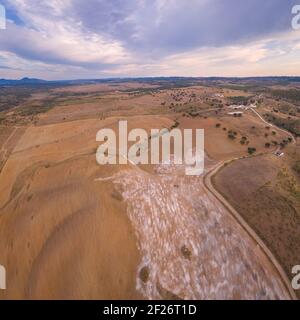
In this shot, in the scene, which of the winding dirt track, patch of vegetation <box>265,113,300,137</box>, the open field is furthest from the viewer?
patch of vegetation <box>265,113,300,137</box>

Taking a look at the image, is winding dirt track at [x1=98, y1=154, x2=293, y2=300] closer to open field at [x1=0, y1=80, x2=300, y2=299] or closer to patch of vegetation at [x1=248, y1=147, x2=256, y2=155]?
open field at [x1=0, y1=80, x2=300, y2=299]

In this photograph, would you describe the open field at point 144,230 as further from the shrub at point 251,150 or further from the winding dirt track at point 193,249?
the shrub at point 251,150

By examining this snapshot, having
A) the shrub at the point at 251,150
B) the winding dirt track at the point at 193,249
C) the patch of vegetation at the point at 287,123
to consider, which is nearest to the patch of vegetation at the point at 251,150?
the shrub at the point at 251,150

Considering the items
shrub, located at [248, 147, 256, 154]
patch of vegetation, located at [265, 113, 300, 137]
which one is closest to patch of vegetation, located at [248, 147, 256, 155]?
shrub, located at [248, 147, 256, 154]

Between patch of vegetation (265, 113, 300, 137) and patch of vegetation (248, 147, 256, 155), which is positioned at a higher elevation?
patch of vegetation (248, 147, 256, 155)

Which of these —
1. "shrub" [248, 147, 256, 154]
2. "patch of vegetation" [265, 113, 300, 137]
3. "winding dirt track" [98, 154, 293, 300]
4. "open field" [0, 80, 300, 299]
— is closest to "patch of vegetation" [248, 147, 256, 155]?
"shrub" [248, 147, 256, 154]

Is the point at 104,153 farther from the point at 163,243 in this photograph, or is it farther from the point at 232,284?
the point at 232,284

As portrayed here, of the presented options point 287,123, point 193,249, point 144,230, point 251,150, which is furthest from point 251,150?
point 144,230

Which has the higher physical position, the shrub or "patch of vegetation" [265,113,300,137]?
the shrub

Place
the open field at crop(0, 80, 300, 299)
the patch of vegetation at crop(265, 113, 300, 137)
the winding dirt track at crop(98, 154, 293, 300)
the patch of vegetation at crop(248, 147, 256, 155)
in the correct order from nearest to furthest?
1. the winding dirt track at crop(98, 154, 293, 300)
2. the open field at crop(0, 80, 300, 299)
3. the patch of vegetation at crop(248, 147, 256, 155)
4. the patch of vegetation at crop(265, 113, 300, 137)

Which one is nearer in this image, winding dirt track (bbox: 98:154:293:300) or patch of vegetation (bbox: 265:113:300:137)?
winding dirt track (bbox: 98:154:293:300)

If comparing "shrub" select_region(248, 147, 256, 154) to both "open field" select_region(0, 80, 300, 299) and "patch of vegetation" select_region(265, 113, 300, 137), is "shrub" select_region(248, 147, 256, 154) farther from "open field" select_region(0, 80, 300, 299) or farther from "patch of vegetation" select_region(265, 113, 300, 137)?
"patch of vegetation" select_region(265, 113, 300, 137)

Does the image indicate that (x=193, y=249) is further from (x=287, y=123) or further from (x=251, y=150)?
(x=287, y=123)

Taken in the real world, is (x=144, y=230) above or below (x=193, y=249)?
above
